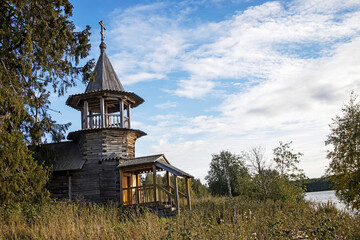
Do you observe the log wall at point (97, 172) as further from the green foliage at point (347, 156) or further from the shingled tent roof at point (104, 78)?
the green foliage at point (347, 156)

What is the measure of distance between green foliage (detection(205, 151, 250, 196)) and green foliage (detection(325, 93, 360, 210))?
21289 millimetres

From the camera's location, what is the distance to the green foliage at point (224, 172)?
4019cm

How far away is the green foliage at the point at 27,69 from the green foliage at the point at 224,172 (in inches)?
1166

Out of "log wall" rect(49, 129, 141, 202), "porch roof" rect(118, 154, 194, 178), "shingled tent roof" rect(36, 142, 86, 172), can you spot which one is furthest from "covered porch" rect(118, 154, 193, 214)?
"shingled tent roof" rect(36, 142, 86, 172)

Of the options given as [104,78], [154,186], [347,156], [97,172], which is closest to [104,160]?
[97,172]

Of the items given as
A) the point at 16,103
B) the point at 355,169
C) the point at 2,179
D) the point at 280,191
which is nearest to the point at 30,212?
the point at 2,179

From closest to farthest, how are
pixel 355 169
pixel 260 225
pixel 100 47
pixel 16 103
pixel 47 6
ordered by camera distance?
1. pixel 260 225
2. pixel 16 103
3. pixel 47 6
4. pixel 355 169
5. pixel 100 47

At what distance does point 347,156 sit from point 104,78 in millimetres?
15014

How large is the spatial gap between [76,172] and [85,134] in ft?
7.16

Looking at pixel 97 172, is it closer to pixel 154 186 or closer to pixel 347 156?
pixel 154 186

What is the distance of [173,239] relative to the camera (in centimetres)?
565

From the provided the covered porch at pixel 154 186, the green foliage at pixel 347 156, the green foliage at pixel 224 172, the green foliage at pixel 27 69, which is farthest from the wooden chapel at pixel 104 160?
the green foliage at pixel 224 172

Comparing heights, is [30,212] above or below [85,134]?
below

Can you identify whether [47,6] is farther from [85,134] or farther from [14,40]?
[85,134]
